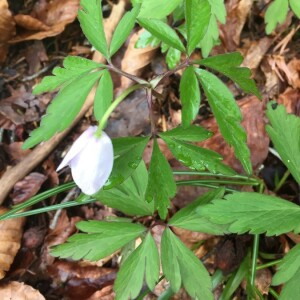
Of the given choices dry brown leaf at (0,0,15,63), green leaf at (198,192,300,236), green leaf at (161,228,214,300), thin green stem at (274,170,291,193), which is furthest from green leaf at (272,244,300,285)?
dry brown leaf at (0,0,15,63)

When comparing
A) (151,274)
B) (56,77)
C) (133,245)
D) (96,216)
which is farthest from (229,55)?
(96,216)

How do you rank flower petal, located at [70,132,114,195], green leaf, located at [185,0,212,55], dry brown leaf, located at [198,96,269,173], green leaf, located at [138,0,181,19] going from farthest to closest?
dry brown leaf, located at [198,96,269,173] → green leaf, located at [138,0,181,19] → green leaf, located at [185,0,212,55] → flower petal, located at [70,132,114,195]

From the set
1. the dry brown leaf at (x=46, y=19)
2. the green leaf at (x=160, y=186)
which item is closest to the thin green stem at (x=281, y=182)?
the green leaf at (x=160, y=186)

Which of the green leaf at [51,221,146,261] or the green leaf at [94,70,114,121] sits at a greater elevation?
the green leaf at [94,70,114,121]

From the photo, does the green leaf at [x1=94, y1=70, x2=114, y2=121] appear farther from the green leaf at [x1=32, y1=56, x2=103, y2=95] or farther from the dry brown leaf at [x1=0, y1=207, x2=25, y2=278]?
the dry brown leaf at [x1=0, y1=207, x2=25, y2=278]

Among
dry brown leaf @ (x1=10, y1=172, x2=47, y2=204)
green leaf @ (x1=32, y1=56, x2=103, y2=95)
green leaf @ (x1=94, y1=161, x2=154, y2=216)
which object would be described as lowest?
dry brown leaf @ (x1=10, y1=172, x2=47, y2=204)

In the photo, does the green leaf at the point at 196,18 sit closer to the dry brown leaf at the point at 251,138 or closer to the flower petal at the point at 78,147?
the flower petal at the point at 78,147

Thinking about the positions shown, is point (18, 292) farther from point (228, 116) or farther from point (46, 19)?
point (46, 19)
